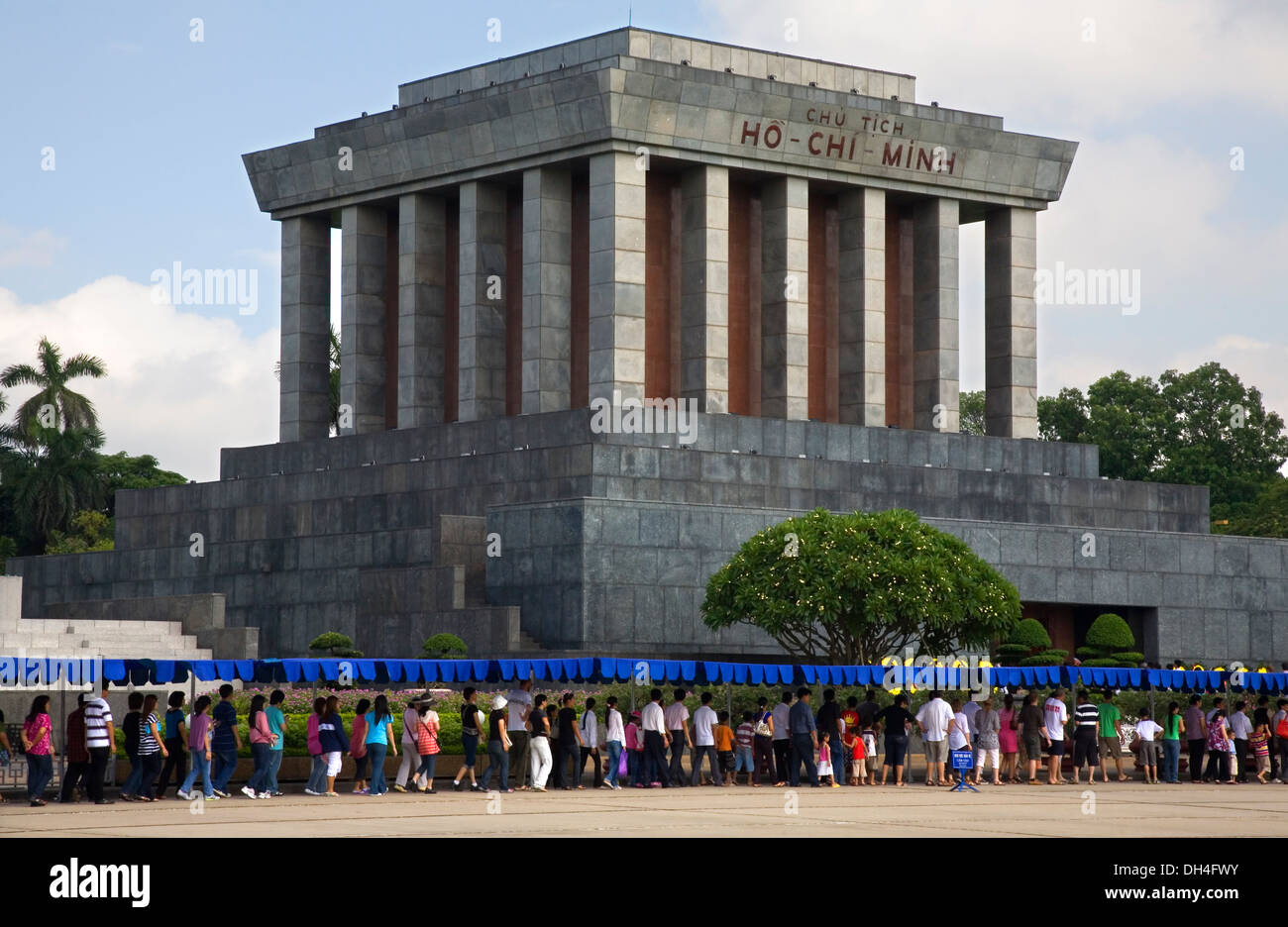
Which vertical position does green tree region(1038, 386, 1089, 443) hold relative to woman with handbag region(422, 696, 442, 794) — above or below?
above

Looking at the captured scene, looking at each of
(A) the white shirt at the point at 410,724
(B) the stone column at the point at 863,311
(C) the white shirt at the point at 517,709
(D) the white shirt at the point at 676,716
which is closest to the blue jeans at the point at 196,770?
(A) the white shirt at the point at 410,724

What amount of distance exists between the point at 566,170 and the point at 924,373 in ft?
35.9

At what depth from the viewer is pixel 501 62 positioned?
2222 inches

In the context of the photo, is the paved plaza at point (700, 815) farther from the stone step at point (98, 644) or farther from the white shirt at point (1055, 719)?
the stone step at point (98, 644)

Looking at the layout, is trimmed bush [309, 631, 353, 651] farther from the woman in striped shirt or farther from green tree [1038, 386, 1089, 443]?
green tree [1038, 386, 1089, 443]

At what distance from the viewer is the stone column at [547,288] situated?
52562 millimetres

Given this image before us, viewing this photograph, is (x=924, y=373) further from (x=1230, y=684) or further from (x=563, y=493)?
(x=1230, y=684)

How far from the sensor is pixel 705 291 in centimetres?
5228

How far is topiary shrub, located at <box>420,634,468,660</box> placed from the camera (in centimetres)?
4288

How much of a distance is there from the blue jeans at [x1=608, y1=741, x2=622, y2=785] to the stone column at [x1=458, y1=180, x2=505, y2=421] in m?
22.3

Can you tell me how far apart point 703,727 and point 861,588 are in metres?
8.55

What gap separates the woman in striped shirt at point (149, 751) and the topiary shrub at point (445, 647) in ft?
44.1

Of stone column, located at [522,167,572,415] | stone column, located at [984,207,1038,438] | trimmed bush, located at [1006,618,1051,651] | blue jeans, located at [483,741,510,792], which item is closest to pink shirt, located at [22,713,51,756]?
blue jeans, located at [483,741,510,792]
